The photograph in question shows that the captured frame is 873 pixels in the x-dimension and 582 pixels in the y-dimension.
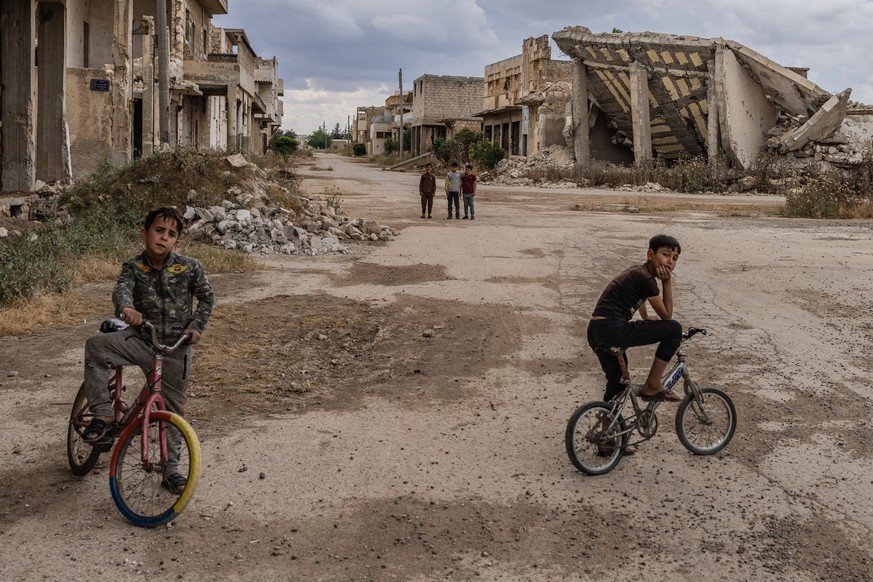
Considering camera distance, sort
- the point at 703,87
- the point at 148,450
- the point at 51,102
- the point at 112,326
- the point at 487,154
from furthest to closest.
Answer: the point at 487,154 → the point at 703,87 → the point at 51,102 → the point at 112,326 → the point at 148,450

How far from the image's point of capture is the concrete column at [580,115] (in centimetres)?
4375

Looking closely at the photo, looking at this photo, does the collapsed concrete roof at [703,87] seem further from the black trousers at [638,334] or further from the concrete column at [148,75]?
the black trousers at [638,334]

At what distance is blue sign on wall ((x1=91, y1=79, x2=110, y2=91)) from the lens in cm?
2011

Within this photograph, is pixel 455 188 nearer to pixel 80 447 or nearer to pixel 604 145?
pixel 80 447

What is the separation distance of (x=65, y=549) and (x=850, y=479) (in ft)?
13.2

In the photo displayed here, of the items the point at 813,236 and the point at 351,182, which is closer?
the point at 813,236

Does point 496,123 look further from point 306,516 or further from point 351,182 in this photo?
point 306,516

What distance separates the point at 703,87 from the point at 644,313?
3533cm

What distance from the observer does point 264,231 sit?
1503 cm

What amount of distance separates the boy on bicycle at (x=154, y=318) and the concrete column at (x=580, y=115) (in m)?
40.3

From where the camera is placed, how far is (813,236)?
1780 cm

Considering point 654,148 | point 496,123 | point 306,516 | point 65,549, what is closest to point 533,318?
point 306,516

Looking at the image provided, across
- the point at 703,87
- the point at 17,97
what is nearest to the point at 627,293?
the point at 17,97

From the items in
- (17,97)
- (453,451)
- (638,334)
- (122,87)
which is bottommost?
(453,451)
